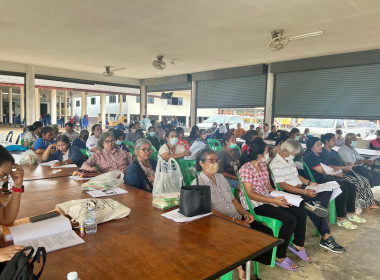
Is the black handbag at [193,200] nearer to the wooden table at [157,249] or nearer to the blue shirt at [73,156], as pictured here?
the wooden table at [157,249]

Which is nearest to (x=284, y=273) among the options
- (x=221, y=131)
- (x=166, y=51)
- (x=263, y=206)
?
(x=263, y=206)

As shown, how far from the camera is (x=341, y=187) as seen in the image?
3713 mm

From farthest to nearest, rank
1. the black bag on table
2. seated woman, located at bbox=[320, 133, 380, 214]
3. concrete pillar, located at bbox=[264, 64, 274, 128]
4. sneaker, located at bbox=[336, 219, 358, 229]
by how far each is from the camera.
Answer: concrete pillar, located at bbox=[264, 64, 274, 128] < seated woman, located at bbox=[320, 133, 380, 214] < sneaker, located at bbox=[336, 219, 358, 229] < the black bag on table

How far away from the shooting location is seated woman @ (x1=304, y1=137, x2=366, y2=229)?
368cm

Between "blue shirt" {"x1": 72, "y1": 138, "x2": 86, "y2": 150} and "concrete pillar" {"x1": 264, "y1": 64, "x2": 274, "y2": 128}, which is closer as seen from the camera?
"blue shirt" {"x1": 72, "y1": 138, "x2": 86, "y2": 150}

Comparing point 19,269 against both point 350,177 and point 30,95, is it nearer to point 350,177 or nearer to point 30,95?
point 350,177

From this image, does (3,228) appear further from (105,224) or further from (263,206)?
(263,206)

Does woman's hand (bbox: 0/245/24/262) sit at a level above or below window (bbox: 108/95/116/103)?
below

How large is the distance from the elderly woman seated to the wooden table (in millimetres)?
1406

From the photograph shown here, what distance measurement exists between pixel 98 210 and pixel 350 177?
3.88 m

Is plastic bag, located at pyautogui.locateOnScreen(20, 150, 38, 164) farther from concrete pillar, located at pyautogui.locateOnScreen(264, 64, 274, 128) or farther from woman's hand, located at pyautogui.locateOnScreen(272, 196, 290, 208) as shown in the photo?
concrete pillar, located at pyautogui.locateOnScreen(264, 64, 274, 128)

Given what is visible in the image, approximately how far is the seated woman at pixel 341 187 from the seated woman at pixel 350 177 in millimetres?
205

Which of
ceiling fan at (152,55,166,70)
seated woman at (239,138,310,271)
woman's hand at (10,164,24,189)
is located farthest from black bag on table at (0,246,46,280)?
ceiling fan at (152,55,166,70)

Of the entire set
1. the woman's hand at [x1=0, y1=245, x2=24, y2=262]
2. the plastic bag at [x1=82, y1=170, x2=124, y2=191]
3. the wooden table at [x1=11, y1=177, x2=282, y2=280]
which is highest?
the plastic bag at [x1=82, y1=170, x2=124, y2=191]
